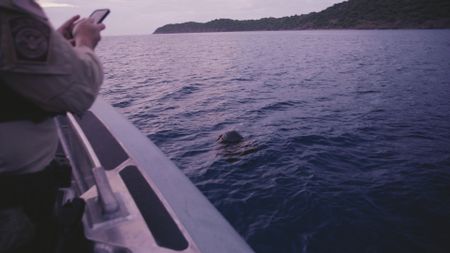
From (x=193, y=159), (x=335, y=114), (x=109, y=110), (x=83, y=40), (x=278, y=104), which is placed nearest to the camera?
(x=83, y=40)

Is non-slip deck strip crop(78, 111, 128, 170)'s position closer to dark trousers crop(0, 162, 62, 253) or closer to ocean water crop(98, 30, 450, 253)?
dark trousers crop(0, 162, 62, 253)

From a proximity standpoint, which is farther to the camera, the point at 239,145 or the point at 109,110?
the point at 239,145

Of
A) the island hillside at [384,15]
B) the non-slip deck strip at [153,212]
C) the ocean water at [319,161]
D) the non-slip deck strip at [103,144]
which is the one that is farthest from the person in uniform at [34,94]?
the island hillside at [384,15]

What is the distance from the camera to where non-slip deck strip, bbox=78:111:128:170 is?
285 cm

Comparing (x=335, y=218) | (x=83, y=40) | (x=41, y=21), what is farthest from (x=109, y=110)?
(x=335, y=218)

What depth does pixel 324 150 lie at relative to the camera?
320 inches

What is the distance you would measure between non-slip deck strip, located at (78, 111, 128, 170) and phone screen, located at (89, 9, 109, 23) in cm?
110

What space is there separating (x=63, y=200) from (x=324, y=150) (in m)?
6.80

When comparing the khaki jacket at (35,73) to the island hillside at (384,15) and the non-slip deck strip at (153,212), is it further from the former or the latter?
the island hillside at (384,15)

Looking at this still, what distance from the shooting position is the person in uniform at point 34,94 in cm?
106

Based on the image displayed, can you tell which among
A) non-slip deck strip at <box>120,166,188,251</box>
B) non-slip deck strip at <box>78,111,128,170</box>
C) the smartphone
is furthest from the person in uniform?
non-slip deck strip at <box>78,111,128,170</box>

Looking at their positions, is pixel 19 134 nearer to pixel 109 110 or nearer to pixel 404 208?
pixel 109 110

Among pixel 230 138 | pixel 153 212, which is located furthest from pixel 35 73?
pixel 230 138

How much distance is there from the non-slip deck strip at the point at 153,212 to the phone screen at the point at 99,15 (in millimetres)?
1264
